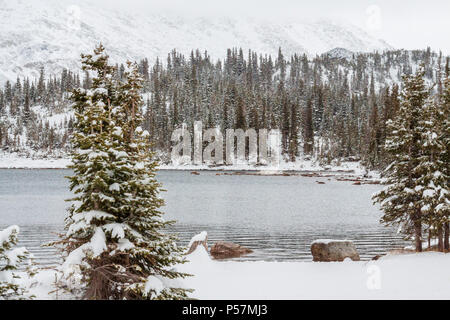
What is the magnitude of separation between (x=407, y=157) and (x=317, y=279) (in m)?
9.51

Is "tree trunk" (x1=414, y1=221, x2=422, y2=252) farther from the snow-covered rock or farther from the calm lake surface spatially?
the snow-covered rock

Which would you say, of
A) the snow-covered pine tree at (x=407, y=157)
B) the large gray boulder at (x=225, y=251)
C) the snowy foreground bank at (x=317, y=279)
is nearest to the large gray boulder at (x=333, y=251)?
the snowy foreground bank at (x=317, y=279)

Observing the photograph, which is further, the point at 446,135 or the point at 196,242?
the point at 446,135

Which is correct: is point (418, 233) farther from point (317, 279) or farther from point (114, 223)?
point (114, 223)

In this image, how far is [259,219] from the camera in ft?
135

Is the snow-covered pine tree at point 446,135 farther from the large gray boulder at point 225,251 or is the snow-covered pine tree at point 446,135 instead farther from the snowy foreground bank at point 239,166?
the snowy foreground bank at point 239,166

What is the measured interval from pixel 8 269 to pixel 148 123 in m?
171

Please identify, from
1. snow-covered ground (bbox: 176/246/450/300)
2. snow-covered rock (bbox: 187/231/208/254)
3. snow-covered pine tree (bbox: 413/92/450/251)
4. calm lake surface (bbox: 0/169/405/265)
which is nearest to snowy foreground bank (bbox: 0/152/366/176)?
calm lake surface (bbox: 0/169/405/265)

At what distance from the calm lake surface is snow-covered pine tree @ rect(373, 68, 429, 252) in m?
4.39

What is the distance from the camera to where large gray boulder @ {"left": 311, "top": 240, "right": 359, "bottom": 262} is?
1850 centimetres

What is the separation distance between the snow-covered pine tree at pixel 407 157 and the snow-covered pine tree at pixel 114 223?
14.0 m

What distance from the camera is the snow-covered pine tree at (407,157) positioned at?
20.6 m

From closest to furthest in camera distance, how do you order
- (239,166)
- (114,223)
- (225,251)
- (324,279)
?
(114,223) < (324,279) < (225,251) < (239,166)

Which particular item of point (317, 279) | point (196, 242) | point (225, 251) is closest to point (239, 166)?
point (225, 251)
